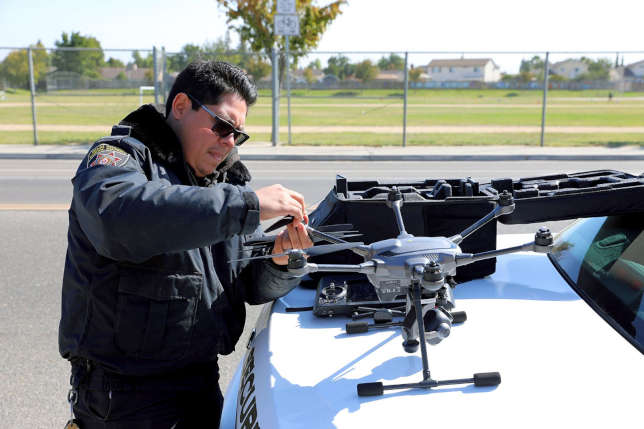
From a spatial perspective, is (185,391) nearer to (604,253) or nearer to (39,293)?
(604,253)

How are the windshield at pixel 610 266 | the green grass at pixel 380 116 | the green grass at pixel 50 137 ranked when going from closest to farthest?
the windshield at pixel 610 266 < the green grass at pixel 50 137 < the green grass at pixel 380 116

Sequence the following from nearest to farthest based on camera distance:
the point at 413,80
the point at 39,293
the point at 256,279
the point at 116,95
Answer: the point at 256,279 → the point at 39,293 → the point at 413,80 → the point at 116,95

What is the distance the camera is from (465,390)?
4.94 feet

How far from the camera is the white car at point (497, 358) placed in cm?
142

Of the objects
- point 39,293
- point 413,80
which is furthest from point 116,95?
point 39,293

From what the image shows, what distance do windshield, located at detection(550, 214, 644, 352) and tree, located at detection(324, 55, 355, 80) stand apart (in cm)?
1442

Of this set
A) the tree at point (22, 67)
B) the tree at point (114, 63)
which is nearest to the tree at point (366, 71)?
the tree at point (114, 63)

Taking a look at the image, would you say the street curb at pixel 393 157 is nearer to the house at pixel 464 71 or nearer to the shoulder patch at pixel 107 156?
the house at pixel 464 71

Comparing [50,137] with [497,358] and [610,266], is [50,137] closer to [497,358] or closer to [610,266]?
[610,266]

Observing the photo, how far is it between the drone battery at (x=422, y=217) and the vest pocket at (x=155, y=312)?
1.87ft

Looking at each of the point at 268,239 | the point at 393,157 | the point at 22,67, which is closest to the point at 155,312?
the point at 268,239

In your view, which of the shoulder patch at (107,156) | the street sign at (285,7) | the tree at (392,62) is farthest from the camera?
the tree at (392,62)

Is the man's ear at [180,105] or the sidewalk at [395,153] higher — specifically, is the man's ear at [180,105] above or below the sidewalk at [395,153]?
above

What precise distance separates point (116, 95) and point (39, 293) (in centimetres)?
1658
